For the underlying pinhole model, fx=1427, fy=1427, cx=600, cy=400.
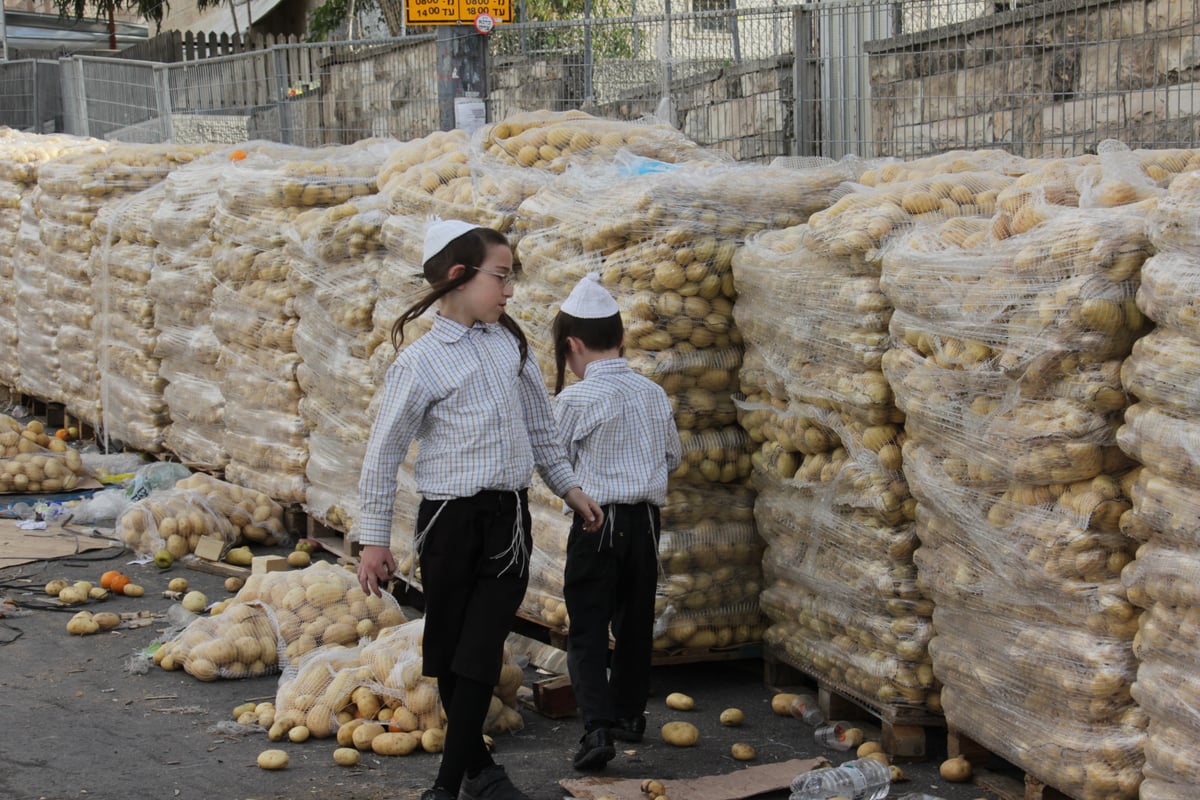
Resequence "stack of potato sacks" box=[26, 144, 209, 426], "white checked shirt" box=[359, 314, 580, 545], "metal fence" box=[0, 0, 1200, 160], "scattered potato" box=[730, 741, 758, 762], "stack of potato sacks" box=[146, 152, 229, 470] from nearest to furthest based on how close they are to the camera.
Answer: "white checked shirt" box=[359, 314, 580, 545] < "scattered potato" box=[730, 741, 758, 762] < "metal fence" box=[0, 0, 1200, 160] < "stack of potato sacks" box=[146, 152, 229, 470] < "stack of potato sacks" box=[26, 144, 209, 426]

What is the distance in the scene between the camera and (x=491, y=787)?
13.8 ft

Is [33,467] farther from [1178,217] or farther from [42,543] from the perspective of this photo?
[1178,217]

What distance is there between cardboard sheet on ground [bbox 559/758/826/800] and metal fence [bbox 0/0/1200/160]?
131 inches

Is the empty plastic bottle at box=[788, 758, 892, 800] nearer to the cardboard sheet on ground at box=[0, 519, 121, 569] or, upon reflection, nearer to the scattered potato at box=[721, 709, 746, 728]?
the scattered potato at box=[721, 709, 746, 728]

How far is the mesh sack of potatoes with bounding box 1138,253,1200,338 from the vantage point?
3.32m

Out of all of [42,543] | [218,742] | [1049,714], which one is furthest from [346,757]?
[42,543]

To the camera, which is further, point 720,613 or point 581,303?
point 720,613

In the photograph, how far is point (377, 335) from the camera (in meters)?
6.53

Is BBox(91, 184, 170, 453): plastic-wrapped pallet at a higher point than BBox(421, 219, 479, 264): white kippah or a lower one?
lower

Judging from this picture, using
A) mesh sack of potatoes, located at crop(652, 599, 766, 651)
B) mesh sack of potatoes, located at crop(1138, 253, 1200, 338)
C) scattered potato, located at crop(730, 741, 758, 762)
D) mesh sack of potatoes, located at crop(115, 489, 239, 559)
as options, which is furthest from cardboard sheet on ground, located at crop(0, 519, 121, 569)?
mesh sack of potatoes, located at crop(1138, 253, 1200, 338)

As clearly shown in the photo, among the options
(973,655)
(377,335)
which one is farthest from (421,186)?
(973,655)

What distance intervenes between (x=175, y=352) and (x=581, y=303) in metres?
4.81

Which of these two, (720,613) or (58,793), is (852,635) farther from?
(58,793)

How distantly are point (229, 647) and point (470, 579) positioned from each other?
180cm
